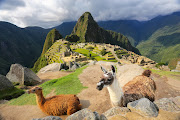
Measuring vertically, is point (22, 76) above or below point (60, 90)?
above

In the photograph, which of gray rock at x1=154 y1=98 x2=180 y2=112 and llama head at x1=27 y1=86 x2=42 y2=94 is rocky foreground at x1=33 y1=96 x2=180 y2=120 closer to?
gray rock at x1=154 y1=98 x2=180 y2=112

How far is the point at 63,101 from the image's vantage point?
Result: 6.33 meters

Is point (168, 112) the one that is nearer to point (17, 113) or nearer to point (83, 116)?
point (83, 116)

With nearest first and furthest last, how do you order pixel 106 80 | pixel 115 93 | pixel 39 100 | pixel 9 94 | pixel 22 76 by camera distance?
pixel 106 80
pixel 115 93
pixel 39 100
pixel 9 94
pixel 22 76

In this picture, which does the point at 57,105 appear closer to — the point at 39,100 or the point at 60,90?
the point at 39,100

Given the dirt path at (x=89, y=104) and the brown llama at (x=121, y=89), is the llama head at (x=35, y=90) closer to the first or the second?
the dirt path at (x=89, y=104)

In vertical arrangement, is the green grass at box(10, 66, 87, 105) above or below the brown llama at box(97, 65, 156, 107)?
below

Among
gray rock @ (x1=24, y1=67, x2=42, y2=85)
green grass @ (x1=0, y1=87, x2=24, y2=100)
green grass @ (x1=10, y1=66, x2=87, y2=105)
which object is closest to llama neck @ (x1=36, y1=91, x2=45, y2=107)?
green grass @ (x1=10, y1=66, x2=87, y2=105)

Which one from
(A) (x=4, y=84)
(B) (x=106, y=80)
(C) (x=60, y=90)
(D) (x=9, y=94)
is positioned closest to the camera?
(B) (x=106, y=80)

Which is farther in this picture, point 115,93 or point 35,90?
point 35,90

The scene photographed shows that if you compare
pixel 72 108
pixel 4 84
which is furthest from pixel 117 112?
pixel 4 84

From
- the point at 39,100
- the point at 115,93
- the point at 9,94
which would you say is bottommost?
the point at 9,94

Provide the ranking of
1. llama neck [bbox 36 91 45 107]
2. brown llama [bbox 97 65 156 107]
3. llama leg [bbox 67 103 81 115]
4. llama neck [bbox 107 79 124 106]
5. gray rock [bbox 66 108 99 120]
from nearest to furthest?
gray rock [bbox 66 108 99 120] → brown llama [bbox 97 65 156 107] → llama neck [bbox 107 79 124 106] → llama leg [bbox 67 103 81 115] → llama neck [bbox 36 91 45 107]

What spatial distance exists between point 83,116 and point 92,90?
573 cm
